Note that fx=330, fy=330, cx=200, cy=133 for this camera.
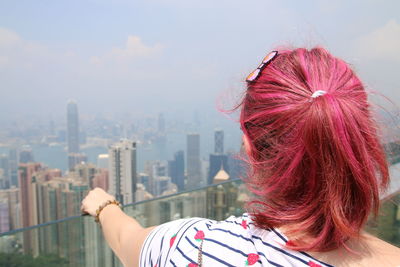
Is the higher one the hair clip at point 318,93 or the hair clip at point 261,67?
the hair clip at point 261,67

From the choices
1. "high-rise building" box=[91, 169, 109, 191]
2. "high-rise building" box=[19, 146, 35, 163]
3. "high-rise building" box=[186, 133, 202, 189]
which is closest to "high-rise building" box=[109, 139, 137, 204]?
"high-rise building" box=[91, 169, 109, 191]

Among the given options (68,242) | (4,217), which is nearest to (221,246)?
(68,242)

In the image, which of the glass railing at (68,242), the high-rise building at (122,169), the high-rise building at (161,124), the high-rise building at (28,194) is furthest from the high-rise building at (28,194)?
the high-rise building at (161,124)

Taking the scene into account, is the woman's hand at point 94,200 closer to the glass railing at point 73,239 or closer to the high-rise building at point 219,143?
the glass railing at point 73,239

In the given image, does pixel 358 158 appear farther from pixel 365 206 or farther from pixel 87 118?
pixel 87 118

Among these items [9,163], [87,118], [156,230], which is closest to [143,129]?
[87,118]

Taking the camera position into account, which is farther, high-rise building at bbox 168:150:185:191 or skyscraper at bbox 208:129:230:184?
high-rise building at bbox 168:150:185:191

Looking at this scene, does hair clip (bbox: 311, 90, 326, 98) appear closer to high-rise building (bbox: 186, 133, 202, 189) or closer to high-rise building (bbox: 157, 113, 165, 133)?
high-rise building (bbox: 186, 133, 202, 189)

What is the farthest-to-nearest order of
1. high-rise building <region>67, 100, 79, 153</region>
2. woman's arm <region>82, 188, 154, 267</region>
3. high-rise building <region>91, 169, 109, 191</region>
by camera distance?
high-rise building <region>67, 100, 79, 153</region> → high-rise building <region>91, 169, 109, 191</region> → woman's arm <region>82, 188, 154, 267</region>
